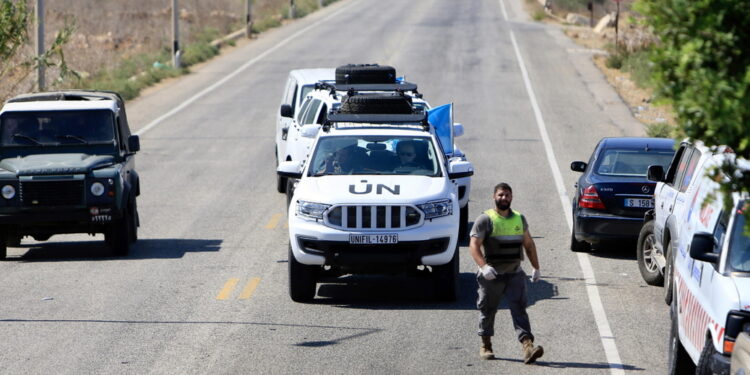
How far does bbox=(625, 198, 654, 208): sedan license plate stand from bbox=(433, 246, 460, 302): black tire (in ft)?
11.8

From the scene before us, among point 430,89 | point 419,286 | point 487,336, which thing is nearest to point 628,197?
point 419,286

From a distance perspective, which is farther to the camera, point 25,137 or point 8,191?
point 25,137

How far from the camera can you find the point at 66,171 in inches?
638

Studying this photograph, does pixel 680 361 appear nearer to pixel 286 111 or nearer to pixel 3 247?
pixel 3 247

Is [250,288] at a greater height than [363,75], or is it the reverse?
[363,75]

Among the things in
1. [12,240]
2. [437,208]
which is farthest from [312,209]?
[12,240]

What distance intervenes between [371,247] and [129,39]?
4812 cm

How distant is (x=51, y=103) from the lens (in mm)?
17453

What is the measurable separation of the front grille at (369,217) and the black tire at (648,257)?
3.32 m

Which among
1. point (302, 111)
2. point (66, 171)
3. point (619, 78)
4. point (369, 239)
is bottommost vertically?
point (619, 78)

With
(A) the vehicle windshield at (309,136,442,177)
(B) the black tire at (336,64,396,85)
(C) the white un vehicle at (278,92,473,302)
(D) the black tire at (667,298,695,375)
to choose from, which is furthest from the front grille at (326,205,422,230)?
(B) the black tire at (336,64,396,85)

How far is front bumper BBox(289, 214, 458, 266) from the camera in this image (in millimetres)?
13039

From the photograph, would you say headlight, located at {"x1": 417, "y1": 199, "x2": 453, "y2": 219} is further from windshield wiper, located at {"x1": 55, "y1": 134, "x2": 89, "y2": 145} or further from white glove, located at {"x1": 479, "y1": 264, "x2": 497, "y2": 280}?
windshield wiper, located at {"x1": 55, "y1": 134, "x2": 89, "y2": 145}

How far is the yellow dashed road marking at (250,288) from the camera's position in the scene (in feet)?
45.6
